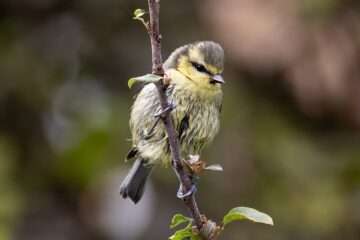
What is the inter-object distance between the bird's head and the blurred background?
1.79 metres

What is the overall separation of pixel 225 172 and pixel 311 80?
0.90 metres

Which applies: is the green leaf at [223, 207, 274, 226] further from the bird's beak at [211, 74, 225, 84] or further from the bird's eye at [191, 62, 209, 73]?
the bird's eye at [191, 62, 209, 73]

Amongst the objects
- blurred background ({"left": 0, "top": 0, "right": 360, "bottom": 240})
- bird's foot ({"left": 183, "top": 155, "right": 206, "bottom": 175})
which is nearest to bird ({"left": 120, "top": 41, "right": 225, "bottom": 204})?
bird's foot ({"left": 183, "top": 155, "right": 206, "bottom": 175})

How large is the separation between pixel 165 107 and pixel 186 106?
53.3 inches

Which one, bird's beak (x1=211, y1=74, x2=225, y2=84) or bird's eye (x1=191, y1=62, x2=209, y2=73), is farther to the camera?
bird's eye (x1=191, y1=62, x2=209, y2=73)

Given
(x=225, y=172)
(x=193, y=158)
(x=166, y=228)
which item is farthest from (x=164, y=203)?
(x=193, y=158)

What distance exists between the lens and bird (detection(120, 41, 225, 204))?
155 inches

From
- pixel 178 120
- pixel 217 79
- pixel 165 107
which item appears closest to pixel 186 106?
pixel 178 120

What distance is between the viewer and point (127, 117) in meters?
6.48

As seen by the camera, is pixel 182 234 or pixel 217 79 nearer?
pixel 182 234

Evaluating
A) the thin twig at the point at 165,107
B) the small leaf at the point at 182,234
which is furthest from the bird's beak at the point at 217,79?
the small leaf at the point at 182,234

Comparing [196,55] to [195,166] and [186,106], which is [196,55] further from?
[195,166]

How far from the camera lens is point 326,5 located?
5.91 meters

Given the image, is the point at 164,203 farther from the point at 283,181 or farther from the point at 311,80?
the point at 311,80
